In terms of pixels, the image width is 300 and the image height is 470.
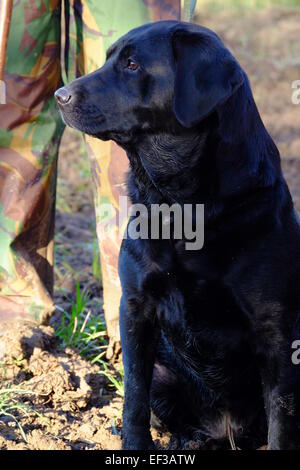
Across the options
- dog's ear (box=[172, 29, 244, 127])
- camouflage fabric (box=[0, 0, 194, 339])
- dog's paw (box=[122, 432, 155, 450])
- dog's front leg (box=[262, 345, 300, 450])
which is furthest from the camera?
camouflage fabric (box=[0, 0, 194, 339])

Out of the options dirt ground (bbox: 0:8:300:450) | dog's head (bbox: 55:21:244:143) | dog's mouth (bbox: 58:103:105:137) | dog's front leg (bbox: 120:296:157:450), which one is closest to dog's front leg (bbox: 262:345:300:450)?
dog's front leg (bbox: 120:296:157:450)

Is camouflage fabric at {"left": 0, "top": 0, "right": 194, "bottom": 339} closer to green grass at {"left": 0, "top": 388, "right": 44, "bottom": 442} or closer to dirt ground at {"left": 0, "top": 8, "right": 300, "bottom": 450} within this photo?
dirt ground at {"left": 0, "top": 8, "right": 300, "bottom": 450}

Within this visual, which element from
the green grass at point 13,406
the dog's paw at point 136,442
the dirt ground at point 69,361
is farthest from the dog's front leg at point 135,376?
the green grass at point 13,406

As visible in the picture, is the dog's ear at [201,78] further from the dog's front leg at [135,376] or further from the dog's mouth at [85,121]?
the dog's front leg at [135,376]

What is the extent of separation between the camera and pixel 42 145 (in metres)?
3.51

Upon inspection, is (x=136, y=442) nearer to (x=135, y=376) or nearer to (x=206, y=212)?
(x=135, y=376)

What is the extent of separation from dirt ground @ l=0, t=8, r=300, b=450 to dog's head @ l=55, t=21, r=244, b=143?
3.22ft

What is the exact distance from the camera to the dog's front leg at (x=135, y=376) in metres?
2.84

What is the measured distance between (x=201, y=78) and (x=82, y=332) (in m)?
1.43

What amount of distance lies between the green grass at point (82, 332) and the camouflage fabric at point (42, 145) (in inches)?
3.9

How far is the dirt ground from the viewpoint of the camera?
301 centimetres

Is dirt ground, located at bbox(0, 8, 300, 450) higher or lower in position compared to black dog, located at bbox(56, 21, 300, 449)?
lower
